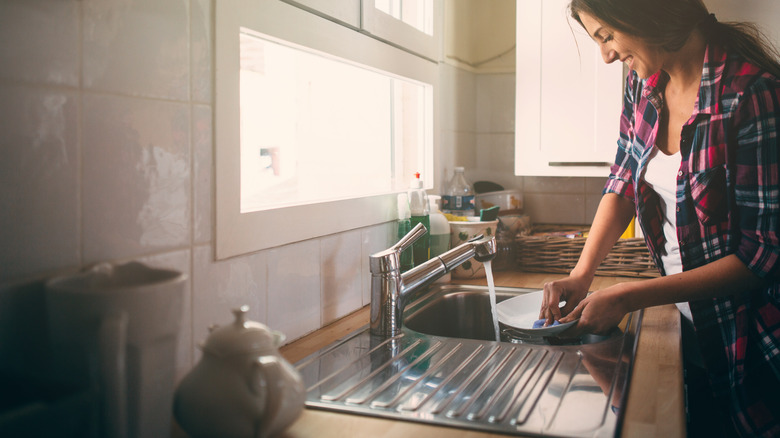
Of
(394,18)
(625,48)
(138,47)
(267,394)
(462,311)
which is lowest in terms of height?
(462,311)

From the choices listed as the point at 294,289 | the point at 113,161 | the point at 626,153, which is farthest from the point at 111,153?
the point at 626,153

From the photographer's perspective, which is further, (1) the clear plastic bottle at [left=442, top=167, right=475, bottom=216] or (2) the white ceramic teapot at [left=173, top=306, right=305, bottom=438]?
(1) the clear plastic bottle at [left=442, top=167, right=475, bottom=216]

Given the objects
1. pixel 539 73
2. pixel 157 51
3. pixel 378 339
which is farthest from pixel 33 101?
pixel 539 73

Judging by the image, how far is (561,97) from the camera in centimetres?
213

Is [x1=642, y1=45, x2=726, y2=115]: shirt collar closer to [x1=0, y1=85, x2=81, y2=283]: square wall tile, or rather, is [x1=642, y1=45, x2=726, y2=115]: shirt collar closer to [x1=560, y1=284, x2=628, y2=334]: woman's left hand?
[x1=560, y1=284, x2=628, y2=334]: woman's left hand

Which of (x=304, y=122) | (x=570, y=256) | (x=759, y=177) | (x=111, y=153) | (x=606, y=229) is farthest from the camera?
(x=570, y=256)

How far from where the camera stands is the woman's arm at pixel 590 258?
1.43 meters

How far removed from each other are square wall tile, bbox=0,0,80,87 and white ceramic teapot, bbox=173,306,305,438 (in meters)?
0.38

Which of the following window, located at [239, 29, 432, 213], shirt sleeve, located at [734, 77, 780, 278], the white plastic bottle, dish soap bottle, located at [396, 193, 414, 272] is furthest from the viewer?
the white plastic bottle

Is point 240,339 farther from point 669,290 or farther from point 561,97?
point 561,97

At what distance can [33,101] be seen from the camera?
78 centimetres

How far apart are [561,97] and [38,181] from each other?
171 centimetres

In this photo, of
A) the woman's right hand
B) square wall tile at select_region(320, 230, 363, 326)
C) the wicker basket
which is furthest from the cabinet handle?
square wall tile at select_region(320, 230, 363, 326)

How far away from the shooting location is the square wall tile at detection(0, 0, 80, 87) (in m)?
0.75
